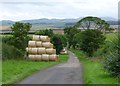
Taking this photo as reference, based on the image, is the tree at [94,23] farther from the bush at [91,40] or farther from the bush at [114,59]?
the bush at [114,59]

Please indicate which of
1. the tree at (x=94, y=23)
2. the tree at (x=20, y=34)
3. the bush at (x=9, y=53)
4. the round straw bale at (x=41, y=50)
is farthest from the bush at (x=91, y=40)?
the bush at (x=9, y=53)

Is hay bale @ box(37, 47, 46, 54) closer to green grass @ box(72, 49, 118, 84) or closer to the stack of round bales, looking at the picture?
the stack of round bales

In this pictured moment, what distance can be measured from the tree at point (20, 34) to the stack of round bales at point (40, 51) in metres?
4.79

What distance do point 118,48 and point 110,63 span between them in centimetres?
100

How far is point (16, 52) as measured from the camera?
43.1 m

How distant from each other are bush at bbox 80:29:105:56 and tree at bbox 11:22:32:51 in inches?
479

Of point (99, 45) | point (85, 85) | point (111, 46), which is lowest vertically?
point (99, 45)

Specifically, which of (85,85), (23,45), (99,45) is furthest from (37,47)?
(85,85)

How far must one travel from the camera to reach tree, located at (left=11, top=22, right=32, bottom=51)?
5156 centimetres

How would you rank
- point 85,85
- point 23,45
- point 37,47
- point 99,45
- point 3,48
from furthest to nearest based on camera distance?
point 99,45, point 23,45, point 37,47, point 3,48, point 85,85

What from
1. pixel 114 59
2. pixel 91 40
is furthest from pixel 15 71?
pixel 91 40

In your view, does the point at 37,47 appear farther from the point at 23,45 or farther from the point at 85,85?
the point at 85,85

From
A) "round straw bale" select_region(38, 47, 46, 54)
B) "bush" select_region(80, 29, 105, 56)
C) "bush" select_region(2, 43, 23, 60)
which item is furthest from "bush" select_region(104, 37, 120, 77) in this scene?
"bush" select_region(80, 29, 105, 56)

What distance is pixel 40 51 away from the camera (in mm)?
45625
